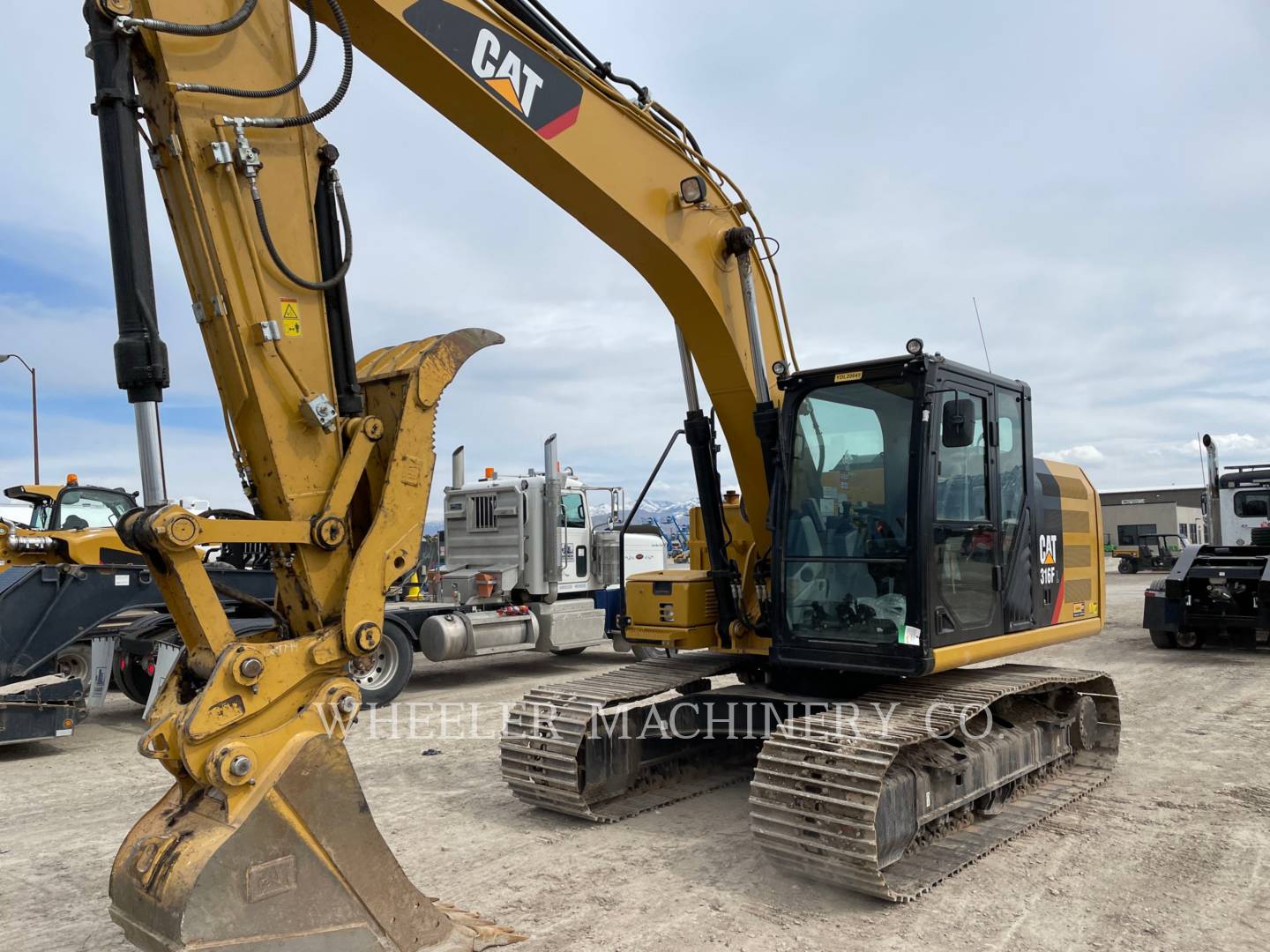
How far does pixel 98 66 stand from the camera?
3.41 m

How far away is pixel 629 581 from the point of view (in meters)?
6.61

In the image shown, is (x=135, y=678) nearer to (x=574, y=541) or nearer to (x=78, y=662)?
(x=78, y=662)

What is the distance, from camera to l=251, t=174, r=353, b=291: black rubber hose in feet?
12.1

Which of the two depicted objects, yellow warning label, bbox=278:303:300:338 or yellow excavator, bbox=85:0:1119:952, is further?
yellow warning label, bbox=278:303:300:338

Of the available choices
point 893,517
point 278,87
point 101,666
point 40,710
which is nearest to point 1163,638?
point 893,517

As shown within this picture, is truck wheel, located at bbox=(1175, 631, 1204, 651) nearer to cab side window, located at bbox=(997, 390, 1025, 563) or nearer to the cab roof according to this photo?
cab side window, located at bbox=(997, 390, 1025, 563)

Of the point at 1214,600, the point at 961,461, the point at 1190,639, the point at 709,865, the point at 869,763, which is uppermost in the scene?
the point at 961,461

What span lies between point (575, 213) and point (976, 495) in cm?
274

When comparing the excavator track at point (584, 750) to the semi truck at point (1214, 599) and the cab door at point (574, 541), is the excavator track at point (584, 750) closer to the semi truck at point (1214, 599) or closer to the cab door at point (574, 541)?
the cab door at point (574, 541)

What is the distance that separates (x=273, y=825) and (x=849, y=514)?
11.1 feet

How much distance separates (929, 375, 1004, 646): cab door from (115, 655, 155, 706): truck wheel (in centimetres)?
752

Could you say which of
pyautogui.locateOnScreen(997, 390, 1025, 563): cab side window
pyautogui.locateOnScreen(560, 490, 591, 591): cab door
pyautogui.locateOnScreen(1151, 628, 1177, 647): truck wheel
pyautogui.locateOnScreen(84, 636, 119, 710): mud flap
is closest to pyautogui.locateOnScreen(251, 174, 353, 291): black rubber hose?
pyautogui.locateOnScreen(997, 390, 1025, 563): cab side window

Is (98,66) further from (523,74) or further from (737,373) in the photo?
(737,373)

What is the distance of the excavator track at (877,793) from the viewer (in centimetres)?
453
